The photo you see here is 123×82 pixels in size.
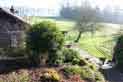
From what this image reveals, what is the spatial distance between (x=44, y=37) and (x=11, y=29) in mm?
7773

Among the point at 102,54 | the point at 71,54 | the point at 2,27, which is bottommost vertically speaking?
the point at 102,54

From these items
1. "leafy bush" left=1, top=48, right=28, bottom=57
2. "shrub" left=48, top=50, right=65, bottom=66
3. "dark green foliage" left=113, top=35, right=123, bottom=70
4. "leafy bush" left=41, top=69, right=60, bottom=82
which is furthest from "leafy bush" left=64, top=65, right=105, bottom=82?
"dark green foliage" left=113, top=35, right=123, bottom=70

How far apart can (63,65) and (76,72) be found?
2608 millimetres

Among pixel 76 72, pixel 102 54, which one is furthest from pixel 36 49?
pixel 102 54

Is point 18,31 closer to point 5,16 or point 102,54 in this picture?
point 5,16

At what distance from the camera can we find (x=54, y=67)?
91.9ft

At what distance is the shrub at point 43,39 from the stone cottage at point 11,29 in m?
5.00

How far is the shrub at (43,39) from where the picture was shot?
28203 millimetres

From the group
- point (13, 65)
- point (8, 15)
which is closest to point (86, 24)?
point (8, 15)

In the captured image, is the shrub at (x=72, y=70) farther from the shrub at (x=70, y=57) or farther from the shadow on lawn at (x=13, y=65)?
the shadow on lawn at (x=13, y=65)

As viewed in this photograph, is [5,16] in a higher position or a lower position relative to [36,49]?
higher

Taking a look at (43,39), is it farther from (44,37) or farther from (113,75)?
(113,75)

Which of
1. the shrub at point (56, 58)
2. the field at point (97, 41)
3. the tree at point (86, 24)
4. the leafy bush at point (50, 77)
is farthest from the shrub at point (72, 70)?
the tree at point (86, 24)

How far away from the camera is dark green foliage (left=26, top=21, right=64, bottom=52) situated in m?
28.2
